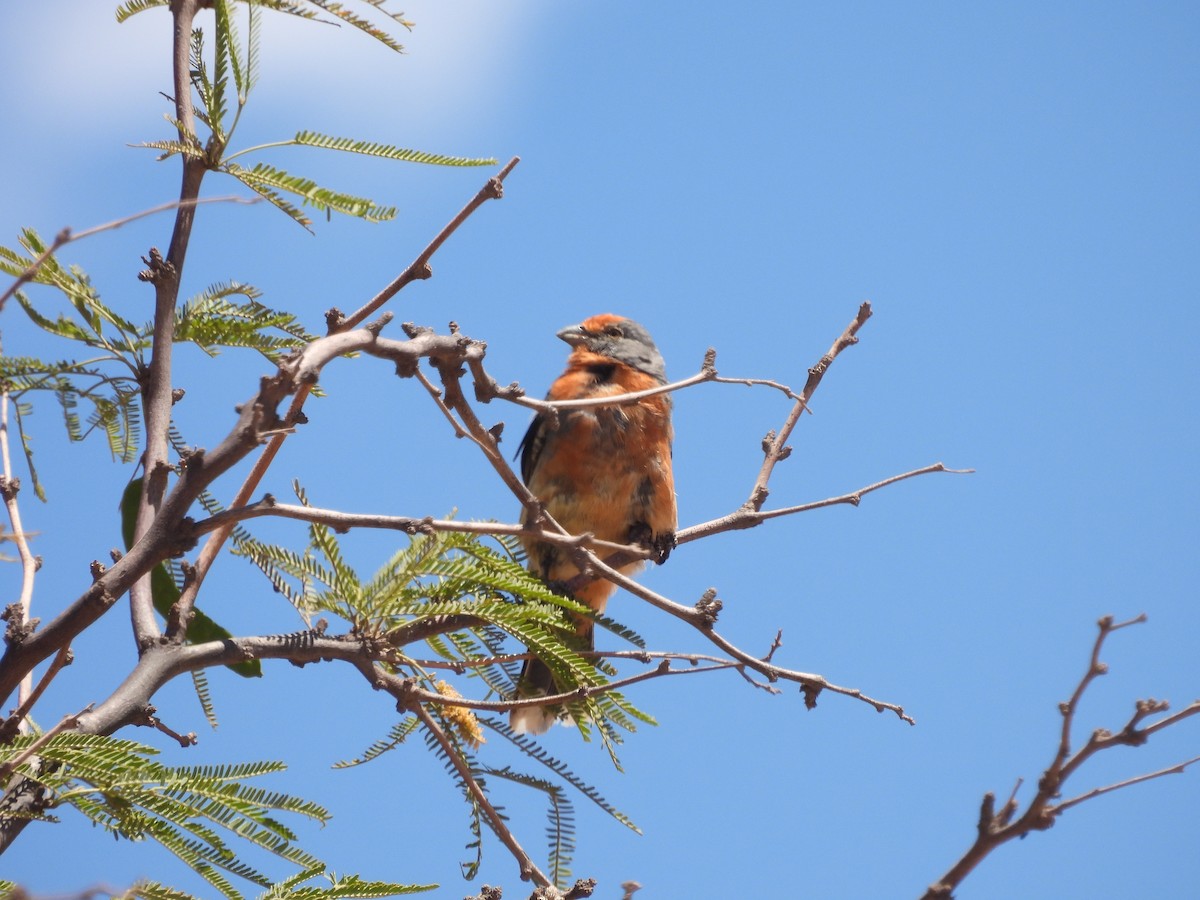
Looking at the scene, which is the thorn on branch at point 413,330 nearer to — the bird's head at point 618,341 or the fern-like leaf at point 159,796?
the fern-like leaf at point 159,796

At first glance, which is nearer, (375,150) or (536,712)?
(375,150)

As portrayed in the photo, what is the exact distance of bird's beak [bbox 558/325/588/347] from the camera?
6.35 m

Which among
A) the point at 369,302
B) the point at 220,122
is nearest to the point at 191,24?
the point at 220,122

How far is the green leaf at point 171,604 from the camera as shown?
273cm

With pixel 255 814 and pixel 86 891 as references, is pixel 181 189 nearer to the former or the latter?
pixel 255 814

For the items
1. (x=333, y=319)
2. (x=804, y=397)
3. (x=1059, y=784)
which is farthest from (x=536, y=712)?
(x=1059, y=784)

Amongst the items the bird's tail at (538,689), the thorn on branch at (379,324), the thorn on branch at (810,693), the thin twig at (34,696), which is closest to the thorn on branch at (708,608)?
the thorn on branch at (810,693)

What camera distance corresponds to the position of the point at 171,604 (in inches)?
111

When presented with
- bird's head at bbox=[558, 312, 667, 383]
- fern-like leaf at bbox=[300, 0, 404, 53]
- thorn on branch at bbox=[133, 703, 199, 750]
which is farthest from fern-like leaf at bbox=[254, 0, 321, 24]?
bird's head at bbox=[558, 312, 667, 383]

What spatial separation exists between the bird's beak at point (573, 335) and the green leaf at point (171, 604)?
143 inches

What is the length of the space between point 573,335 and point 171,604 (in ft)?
12.4

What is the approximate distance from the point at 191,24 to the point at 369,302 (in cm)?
106

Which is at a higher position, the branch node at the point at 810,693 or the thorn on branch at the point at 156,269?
the thorn on branch at the point at 156,269

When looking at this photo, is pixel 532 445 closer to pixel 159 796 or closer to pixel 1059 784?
pixel 159 796
